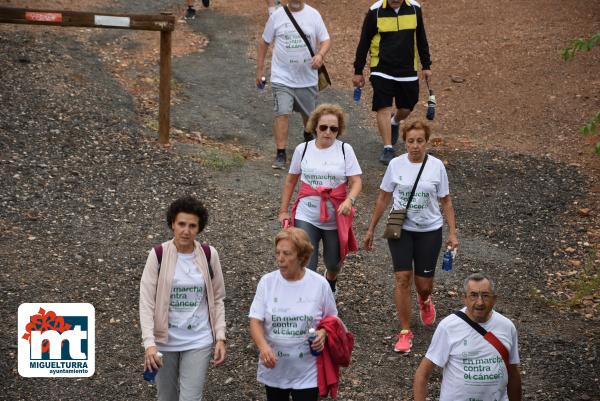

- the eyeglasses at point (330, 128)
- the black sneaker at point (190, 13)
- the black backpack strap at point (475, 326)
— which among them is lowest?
the black backpack strap at point (475, 326)

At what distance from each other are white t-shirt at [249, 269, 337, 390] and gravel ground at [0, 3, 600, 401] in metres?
1.58

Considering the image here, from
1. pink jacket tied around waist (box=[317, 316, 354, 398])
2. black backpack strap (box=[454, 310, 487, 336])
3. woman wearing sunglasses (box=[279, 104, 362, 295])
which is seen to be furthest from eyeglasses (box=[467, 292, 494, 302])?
woman wearing sunglasses (box=[279, 104, 362, 295])

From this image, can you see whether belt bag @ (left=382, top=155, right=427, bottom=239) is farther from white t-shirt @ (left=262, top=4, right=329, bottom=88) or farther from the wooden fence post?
the wooden fence post

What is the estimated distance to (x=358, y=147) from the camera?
13656 millimetres

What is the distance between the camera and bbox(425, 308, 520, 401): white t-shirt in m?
5.86

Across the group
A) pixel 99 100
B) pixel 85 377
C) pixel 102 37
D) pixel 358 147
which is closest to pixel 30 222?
pixel 85 377

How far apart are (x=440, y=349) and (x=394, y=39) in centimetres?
657

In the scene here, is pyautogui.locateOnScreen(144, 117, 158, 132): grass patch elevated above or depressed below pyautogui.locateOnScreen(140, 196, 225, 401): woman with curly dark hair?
above

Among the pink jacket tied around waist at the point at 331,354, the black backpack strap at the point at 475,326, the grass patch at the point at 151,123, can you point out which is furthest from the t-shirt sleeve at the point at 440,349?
the grass patch at the point at 151,123

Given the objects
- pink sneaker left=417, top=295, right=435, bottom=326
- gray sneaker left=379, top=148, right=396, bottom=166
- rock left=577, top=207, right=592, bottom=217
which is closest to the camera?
pink sneaker left=417, top=295, right=435, bottom=326

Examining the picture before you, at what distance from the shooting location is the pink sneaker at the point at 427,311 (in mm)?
8594

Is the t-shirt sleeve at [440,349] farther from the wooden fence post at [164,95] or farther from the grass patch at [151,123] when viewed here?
the grass patch at [151,123]

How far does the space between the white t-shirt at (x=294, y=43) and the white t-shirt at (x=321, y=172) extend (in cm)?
365

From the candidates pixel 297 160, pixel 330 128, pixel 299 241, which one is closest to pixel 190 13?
pixel 297 160
